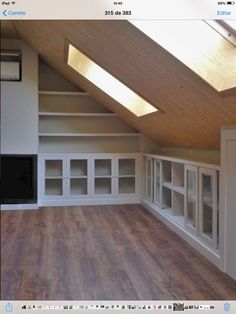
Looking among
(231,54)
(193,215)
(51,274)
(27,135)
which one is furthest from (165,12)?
(27,135)

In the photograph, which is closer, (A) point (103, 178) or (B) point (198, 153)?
(B) point (198, 153)

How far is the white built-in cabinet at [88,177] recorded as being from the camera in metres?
4.73

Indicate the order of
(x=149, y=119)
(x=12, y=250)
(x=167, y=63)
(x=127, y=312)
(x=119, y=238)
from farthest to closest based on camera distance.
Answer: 1. (x=149, y=119)
2. (x=119, y=238)
3. (x=12, y=250)
4. (x=167, y=63)
5. (x=127, y=312)

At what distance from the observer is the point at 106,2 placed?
1.96 feet

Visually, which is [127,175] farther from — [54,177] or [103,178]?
[54,177]

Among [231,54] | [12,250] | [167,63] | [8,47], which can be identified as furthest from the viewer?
[8,47]

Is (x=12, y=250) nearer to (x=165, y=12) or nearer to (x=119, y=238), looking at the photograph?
(x=119, y=238)

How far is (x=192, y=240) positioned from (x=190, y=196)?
1.24 ft

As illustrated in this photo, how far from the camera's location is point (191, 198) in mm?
2965

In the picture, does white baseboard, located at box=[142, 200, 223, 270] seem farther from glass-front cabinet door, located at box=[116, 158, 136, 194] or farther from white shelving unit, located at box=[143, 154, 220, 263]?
glass-front cabinet door, located at box=[116, 158, 136, 194]

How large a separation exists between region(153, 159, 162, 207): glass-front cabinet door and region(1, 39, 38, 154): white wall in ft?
5.29

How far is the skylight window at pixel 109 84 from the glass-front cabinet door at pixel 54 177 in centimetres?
130

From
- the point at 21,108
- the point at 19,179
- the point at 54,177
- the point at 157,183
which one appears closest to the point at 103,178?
the point at 54,177

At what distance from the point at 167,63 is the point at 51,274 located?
5.13 ft
